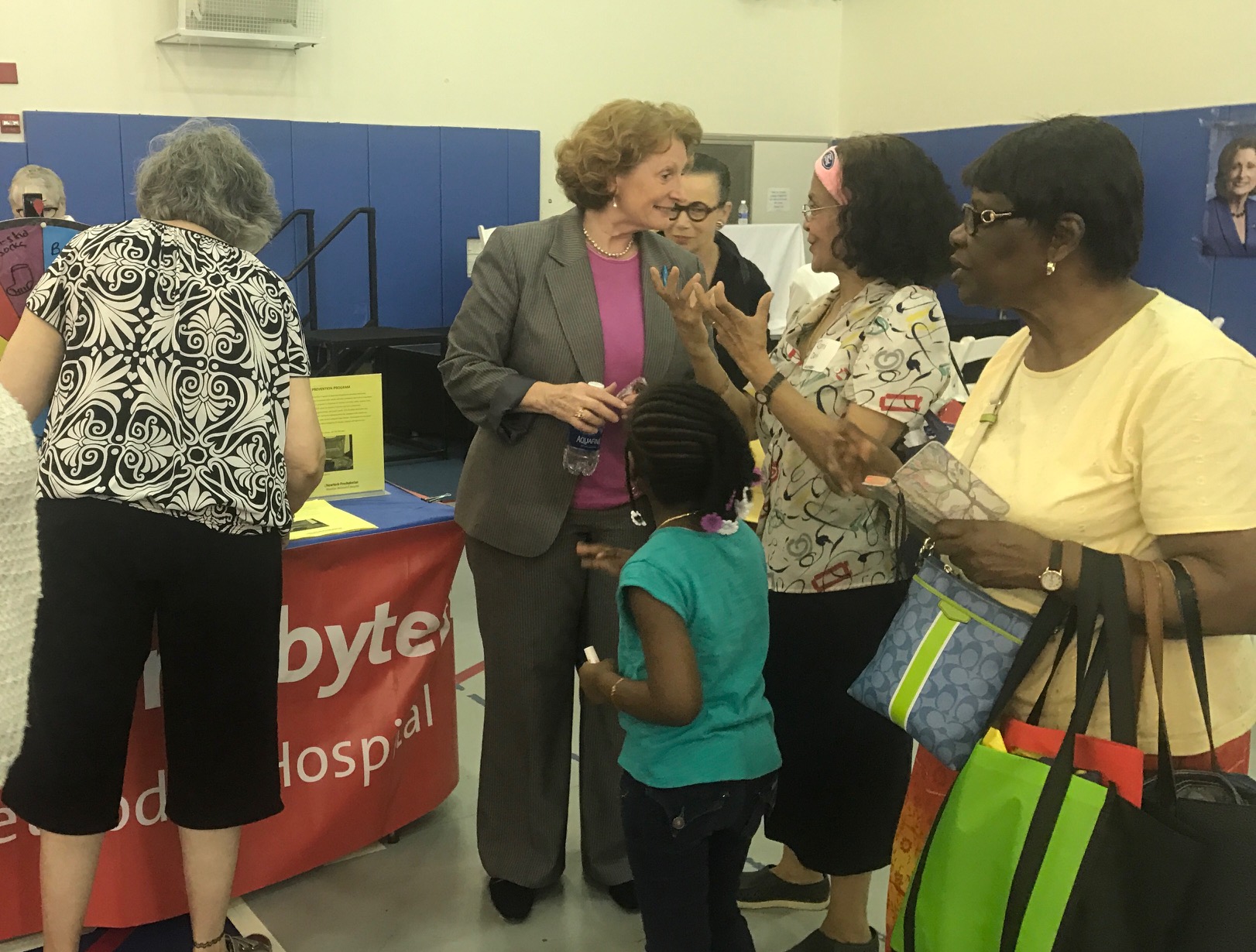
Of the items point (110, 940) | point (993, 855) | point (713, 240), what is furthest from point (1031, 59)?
point (110, 940)

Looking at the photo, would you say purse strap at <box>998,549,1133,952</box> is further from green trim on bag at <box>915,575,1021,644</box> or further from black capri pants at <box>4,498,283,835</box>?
black capri pants at <box>4,498,283,835</box>

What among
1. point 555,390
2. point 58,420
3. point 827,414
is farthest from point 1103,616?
point 58,420

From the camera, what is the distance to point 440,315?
26.7 ft

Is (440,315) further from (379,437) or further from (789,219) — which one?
(379,437)

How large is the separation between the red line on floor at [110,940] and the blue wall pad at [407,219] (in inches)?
233

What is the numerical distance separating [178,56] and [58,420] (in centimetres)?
597

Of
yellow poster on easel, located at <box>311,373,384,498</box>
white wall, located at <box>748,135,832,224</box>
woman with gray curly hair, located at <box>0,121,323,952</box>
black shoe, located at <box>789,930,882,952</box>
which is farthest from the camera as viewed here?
white wall, located at <box>748,135,832,224</box>

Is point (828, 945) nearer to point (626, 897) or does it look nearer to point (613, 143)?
point (626, 897)

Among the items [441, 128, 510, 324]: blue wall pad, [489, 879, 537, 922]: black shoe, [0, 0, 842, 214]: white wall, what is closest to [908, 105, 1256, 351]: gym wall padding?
[0, 0, 842, 214]: white wall

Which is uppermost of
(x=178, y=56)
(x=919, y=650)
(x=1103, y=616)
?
(x=178, y=56)

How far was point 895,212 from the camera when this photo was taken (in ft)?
6.38

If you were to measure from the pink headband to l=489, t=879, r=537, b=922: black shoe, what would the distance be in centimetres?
161

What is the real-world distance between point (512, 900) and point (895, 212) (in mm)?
1654

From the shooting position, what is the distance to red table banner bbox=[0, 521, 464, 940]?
2.28 m
